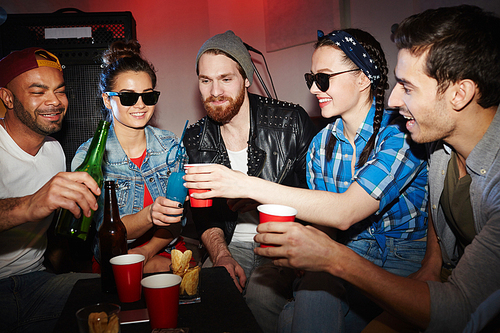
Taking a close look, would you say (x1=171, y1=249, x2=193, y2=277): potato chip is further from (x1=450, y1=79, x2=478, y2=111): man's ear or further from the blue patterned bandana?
the blue patterned bandana

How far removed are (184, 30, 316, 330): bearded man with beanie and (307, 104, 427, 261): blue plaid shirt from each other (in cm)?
49

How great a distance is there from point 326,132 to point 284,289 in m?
1.01

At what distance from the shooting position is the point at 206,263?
244cm

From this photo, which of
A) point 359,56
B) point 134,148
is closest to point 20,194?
point 134,148

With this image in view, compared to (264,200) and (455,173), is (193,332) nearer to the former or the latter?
(264,200)

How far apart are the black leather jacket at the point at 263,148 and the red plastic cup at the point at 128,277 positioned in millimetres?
1279

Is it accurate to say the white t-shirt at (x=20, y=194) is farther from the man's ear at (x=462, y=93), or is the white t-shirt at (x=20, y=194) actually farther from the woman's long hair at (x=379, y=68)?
the man's ear at (x=462, y=93)

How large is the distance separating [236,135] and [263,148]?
0.87ft

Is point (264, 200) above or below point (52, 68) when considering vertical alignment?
below

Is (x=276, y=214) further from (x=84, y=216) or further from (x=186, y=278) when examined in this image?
(x=84, y=216)

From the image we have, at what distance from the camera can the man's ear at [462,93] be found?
131 cm

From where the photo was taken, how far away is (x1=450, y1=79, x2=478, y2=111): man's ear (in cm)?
131

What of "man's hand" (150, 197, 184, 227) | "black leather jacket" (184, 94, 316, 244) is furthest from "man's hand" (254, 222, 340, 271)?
"black leather jacket" (184, 94, 316, 244)

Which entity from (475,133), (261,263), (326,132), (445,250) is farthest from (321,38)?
(261,263)
